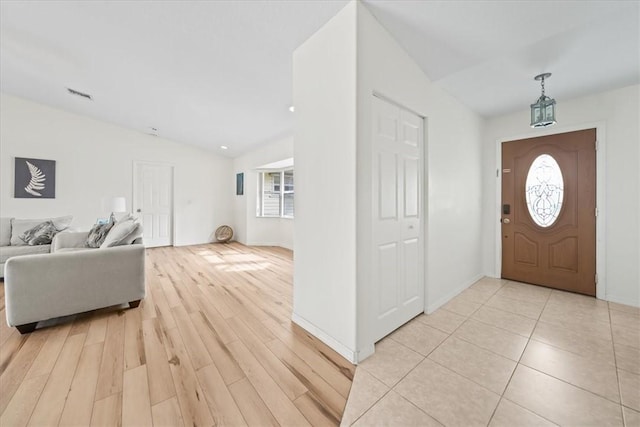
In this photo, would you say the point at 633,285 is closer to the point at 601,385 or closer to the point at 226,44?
the point at 601,385

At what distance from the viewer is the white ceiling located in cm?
170

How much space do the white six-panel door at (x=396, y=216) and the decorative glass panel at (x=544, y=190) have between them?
213 cm

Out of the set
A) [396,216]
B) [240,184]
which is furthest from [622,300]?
[240,184]

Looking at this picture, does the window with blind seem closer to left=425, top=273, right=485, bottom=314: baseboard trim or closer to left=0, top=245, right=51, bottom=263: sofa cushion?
left=0, top=245, right=51, bottom=263: sofa cushion

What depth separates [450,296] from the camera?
2801mm

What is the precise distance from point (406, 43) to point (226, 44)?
1676 millimetres

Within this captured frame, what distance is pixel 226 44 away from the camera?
7.48 feet

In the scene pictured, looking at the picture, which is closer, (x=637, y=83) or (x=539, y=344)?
(x=539, y=344)

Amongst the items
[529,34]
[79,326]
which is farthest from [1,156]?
[529,34]

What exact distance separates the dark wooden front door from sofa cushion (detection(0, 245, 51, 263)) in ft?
22.1

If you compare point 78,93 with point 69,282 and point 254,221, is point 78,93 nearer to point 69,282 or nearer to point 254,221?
point 69,282

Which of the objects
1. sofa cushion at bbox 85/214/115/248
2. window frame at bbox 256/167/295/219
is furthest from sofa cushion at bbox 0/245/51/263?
window frame at bbox 256/167/295/219

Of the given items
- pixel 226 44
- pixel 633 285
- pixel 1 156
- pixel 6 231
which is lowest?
pixel 633 285

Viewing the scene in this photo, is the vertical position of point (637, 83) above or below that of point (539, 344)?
above
